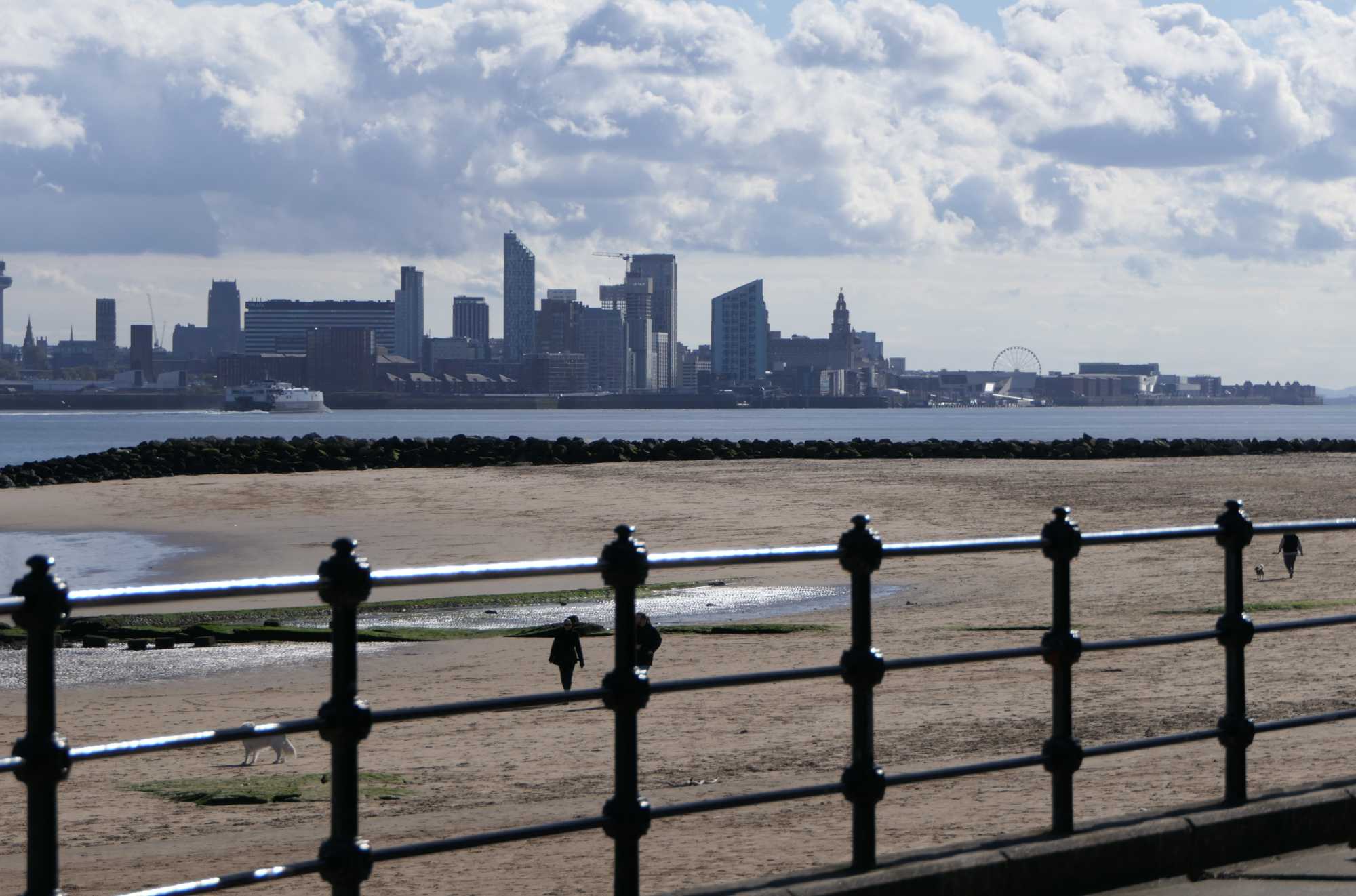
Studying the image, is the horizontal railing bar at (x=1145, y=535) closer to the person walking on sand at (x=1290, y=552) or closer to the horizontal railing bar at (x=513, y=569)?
the horizontal railing bar at (x=513, y=569)

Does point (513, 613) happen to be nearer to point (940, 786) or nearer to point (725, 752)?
point (725, 752)

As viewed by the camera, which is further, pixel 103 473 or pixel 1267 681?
pixel 103 473

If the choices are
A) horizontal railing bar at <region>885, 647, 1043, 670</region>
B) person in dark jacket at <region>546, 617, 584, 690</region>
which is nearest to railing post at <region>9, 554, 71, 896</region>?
horizontal railing bar at <region>885, 647, 1043, 670</region>

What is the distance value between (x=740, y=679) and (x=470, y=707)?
3.05 feet

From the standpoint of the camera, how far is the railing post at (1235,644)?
6.62 metres

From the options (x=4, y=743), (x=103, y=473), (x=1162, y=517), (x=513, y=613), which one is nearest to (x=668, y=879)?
(x=4, y=743)

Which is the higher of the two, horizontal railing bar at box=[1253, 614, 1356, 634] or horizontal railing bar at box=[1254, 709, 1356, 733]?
horizontal railing bar at box=[1253, 614, 1356, 634]

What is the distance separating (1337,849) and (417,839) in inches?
173

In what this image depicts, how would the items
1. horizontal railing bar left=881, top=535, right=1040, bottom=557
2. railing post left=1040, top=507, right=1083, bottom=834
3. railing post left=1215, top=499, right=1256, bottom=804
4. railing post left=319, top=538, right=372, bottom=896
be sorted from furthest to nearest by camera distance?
railing post left=1215, top=499, right=1256, bottom=804
railing post left=1040, top=507, right=1083, bottom=834
horizontal railing bar left=881, top=535, right=1040, bottom=557
railing post left=319, top=538, right=372, bottom=896

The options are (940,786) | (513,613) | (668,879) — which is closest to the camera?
(668,879)

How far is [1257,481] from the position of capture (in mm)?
53188

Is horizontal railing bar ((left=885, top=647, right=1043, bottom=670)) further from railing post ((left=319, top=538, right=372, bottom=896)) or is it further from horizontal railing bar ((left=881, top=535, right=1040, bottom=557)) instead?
railing post ((left=319, top=538, right=372, bottom=896))

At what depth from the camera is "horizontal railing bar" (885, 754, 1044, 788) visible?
18.8 feet

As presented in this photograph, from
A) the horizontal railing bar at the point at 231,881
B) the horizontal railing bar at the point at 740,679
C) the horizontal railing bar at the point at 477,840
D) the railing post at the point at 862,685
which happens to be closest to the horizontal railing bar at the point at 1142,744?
the railing post at the point at 862,685
